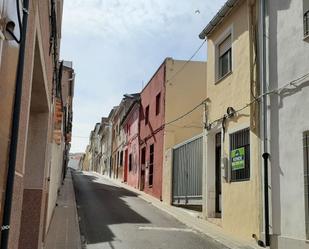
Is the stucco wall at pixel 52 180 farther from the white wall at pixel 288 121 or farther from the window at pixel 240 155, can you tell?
the white wall at pixel 288 121

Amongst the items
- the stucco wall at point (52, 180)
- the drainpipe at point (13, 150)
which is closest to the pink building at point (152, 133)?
the stucco wall at point (52, 180)

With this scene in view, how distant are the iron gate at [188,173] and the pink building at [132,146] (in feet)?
34.4

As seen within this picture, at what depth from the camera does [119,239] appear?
11758 mm

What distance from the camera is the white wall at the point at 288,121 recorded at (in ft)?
31.7

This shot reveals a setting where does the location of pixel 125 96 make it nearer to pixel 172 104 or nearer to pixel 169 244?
pixel 172 104

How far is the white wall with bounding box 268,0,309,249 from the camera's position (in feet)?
31.7

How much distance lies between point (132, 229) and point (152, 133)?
Result: 13.0 metres

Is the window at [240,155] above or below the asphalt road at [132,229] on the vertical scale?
above

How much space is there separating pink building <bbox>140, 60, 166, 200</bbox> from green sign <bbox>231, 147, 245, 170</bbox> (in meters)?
10.1

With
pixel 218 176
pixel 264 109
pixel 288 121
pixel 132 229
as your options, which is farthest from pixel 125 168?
pixel 288 121

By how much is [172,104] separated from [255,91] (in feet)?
38.1

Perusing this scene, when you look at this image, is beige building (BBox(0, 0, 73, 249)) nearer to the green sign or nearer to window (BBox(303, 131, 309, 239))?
window (BBox(303, 131, 309, 239))

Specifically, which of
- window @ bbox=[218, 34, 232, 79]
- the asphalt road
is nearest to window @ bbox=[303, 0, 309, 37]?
window @ bbox=[218, 34, 232, 79]

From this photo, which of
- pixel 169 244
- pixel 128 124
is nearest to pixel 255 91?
pixel 169 244
